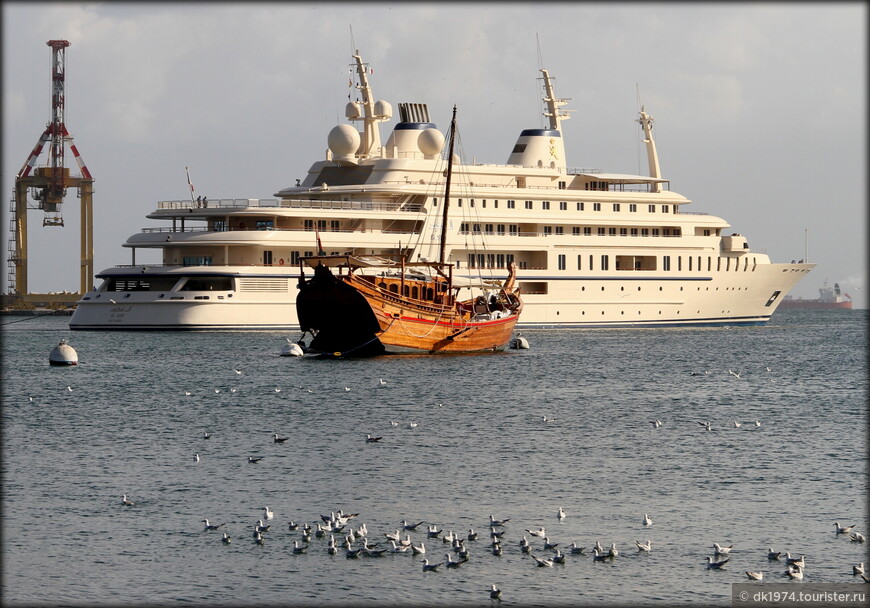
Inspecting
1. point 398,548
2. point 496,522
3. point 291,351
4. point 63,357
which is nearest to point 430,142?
point 291,351

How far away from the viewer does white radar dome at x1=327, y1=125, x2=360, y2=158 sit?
3442 inches

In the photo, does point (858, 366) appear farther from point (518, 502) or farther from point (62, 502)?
point (62, 502)

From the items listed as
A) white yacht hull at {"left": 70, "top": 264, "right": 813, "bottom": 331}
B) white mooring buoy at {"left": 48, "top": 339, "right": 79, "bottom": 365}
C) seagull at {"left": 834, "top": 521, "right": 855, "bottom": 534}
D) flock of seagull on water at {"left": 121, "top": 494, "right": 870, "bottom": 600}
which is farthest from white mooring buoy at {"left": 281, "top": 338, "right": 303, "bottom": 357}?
seagull at {"left": 834, "top": 521, "right": 855, "bottom": 534}

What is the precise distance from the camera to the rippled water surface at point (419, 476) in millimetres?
20547

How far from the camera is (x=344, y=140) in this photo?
87.4 m

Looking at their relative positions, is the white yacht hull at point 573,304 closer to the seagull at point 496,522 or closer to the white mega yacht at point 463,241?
the white mega yacht at point 463,241

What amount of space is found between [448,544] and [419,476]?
6578 millimetres

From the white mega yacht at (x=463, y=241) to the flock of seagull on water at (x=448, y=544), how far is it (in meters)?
53.7

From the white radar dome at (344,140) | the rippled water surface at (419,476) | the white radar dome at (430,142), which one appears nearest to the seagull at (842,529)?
the rippled water surface at (419,476)

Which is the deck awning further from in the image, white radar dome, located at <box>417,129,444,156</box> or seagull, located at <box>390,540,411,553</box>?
seagull, located at <box>390,540,411,553</box>

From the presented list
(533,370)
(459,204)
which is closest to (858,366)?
(533,370)

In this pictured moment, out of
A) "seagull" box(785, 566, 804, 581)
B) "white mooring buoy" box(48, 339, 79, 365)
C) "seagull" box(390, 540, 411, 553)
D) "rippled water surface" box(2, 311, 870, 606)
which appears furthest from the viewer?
"white mooring buoy" box(48, 339, 79, 365)

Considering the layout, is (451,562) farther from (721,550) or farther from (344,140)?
(344,140)

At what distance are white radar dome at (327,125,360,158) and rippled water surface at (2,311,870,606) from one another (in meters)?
33.8
